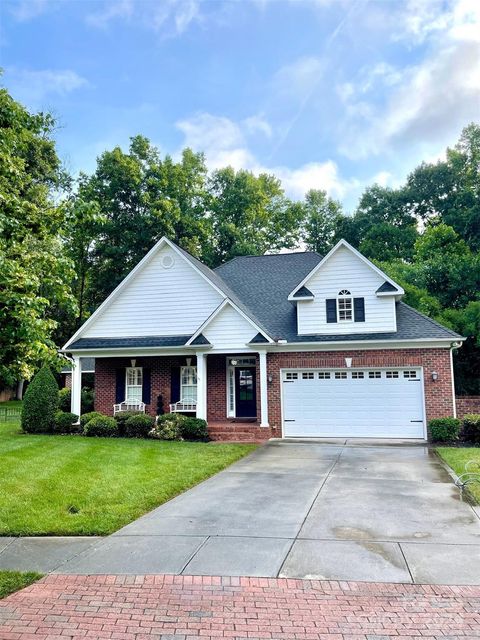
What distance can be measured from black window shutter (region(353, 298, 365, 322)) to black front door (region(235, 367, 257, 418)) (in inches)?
173

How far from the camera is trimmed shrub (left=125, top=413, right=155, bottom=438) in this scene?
1625 cm

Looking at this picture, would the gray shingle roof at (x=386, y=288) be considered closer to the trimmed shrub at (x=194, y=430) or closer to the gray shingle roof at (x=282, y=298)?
the gray shingle roof at (x=282, y=298)

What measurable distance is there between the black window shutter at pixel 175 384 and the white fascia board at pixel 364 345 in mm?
3954

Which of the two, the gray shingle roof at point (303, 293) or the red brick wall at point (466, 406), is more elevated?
the gray shingle roof at point (303, 293)

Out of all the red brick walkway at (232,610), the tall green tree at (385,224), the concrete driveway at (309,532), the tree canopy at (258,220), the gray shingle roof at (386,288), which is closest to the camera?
the red brick walkway at (232,610)

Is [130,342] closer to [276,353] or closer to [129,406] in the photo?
[129,406]

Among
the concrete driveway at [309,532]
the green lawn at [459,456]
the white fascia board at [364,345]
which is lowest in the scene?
the green lawn at [459,456]

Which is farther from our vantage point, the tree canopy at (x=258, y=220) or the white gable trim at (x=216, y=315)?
the tree canopy at (x=258, y=220)

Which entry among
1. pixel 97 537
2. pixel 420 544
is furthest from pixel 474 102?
pixel 97 537

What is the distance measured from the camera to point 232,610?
13.8ft

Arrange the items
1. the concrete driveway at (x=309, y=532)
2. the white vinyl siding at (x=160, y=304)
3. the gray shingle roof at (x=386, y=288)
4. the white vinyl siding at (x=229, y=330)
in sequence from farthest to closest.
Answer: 1. the white vinyl siding at (x=160, y=304)
2. the white vinyl siding at (x=229, y=330)
3. the gray shingle roof at (x=386, y=288)
4. the concrete driveway at (x=309, y=532)

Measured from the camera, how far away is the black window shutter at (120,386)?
18688 millimetres

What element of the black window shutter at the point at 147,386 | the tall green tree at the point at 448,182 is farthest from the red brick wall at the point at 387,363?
the tall green tree at the point at 448,182

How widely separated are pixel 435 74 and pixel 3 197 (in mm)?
14399
